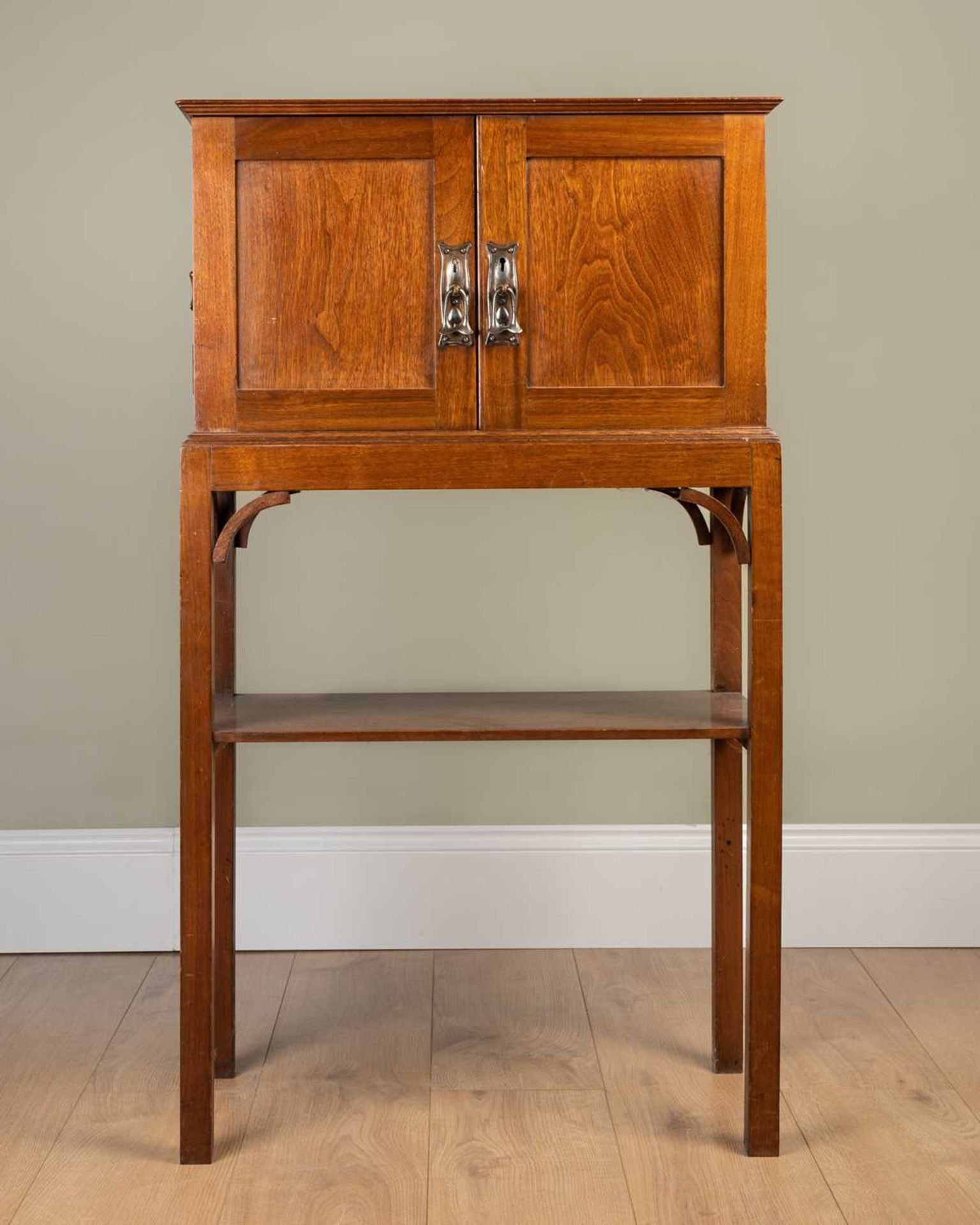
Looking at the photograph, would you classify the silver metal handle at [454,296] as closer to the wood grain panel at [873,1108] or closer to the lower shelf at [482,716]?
the lower shelf at [482,716]

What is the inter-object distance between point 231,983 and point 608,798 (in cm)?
82

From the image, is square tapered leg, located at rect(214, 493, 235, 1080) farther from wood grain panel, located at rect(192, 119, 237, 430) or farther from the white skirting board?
the white skirting board

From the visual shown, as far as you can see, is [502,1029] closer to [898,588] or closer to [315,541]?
[315,541]

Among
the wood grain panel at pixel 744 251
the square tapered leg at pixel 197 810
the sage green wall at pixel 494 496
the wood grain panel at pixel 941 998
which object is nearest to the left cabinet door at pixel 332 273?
the square tapered leg at pixel 197 810

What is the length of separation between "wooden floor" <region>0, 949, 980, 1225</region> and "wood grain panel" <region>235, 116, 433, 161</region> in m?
1.29

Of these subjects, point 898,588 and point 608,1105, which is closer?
point 608,1105

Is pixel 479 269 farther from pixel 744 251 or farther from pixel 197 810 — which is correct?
pixel 197 810

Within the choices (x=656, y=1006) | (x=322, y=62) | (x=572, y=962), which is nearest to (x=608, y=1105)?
(x=656, y=1006)

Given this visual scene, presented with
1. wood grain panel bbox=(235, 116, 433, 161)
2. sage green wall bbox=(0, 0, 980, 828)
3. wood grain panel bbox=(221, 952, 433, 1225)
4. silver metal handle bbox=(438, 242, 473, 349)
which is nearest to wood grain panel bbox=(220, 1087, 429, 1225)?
wood grain panel bbox=(221, 952, 433, 1225)

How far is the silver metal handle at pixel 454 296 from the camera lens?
1675mm

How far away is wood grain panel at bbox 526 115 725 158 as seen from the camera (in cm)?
168

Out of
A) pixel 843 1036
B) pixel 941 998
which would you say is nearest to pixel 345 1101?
pixel 843 1036

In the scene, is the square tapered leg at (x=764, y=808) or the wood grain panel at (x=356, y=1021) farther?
the wood grain panel at (x=356, y=1021)

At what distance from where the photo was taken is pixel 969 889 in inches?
99.0
